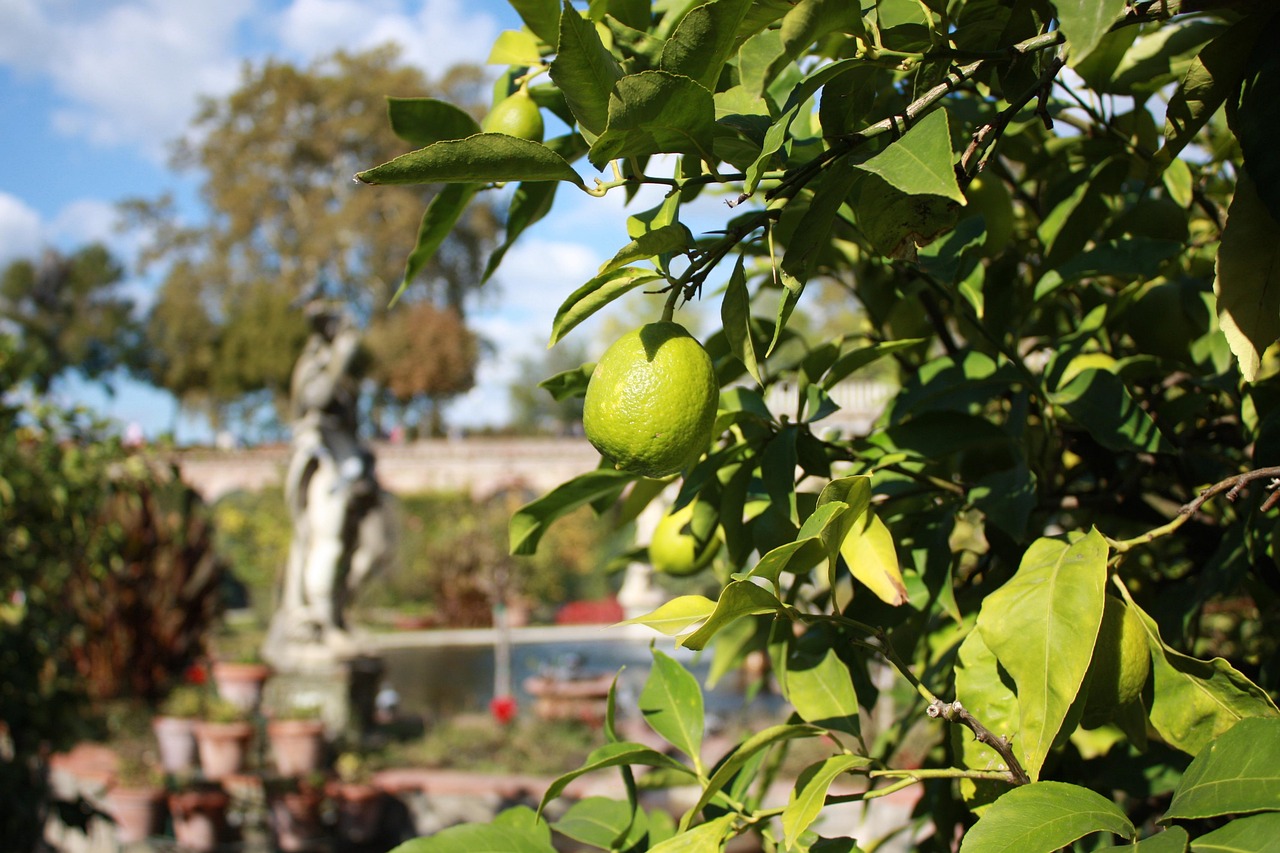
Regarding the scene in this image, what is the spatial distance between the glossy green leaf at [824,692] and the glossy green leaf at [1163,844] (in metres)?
0.25

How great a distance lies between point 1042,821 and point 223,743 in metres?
5.56

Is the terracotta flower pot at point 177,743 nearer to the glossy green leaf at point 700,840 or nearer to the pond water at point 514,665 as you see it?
the pond water at point 514,665

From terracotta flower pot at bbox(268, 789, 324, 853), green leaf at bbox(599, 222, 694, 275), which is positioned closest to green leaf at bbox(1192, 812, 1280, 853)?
green leaf at bbox(599, 222, 694, 275)

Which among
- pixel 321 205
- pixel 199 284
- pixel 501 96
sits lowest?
pixel 501 96

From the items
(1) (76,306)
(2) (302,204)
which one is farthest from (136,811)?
(1) (76,306)

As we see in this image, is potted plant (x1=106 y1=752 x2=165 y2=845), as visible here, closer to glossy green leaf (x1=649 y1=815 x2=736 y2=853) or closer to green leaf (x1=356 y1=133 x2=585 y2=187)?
glossy green leaf (x1=649 y1=815 x2=736 y2=853)

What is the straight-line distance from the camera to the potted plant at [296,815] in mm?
4586

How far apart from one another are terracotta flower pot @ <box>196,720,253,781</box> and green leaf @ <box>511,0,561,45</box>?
5.35m

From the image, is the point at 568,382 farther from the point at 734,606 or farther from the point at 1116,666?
the point at 1116,666

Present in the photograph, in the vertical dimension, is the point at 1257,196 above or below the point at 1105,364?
above

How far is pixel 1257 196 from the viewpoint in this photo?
2.03 feet

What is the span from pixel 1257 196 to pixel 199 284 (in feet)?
101

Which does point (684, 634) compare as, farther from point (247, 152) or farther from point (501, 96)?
point (247, 152)

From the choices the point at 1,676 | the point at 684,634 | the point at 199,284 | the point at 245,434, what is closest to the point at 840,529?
the point at 684,634
